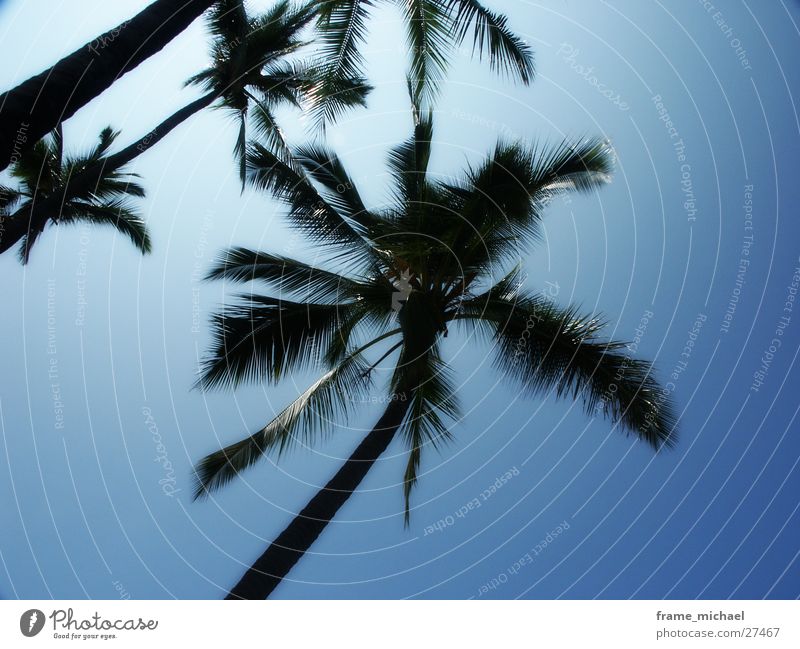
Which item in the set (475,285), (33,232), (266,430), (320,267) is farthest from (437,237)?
(33,232)

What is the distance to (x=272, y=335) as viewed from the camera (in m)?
10.6

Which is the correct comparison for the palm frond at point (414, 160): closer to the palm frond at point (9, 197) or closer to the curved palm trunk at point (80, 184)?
the curved palm trunk at point (80, 184)

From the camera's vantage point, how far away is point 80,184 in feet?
45.6

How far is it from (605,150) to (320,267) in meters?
4.07

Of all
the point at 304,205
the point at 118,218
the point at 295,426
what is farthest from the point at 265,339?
the point at 118,218

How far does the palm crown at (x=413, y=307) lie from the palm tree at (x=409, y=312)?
0.6 inches

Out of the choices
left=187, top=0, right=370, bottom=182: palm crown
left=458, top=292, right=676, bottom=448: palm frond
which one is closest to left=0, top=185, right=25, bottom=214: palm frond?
left=187, top=0, right=370, bottom=182: palm crown

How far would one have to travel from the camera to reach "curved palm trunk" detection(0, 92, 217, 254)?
920 cm

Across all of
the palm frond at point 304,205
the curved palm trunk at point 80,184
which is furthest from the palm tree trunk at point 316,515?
the curved palm trunk at point 80,184

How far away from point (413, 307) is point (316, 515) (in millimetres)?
2961

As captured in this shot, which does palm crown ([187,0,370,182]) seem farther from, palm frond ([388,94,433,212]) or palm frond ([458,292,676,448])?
palm frond ([458,292,676,448])

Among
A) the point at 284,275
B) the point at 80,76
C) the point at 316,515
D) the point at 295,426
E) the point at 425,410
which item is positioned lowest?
the point at 316,515

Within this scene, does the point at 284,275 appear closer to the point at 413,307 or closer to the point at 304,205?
the point at 304,205

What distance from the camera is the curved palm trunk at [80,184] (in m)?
A: 9.20
